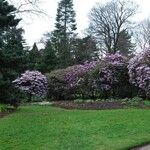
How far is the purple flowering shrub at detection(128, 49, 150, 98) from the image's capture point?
901 inches

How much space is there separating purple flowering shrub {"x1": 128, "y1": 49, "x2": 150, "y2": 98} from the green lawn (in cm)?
694

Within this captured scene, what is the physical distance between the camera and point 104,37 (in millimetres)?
57625

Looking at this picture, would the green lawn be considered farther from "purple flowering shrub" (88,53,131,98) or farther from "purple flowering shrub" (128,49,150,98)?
"purple flowering shrub" (88,53,131,98)

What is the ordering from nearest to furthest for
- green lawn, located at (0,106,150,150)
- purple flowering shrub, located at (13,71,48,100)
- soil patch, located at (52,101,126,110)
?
green lawn, located at (0,106,150,150) < soil patch, located at (52,101,126,110) < purple flowering shrub, located at (13,71,48,100)

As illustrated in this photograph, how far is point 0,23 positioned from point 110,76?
848 cm

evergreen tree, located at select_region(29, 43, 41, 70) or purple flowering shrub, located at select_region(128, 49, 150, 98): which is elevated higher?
evergreen tree, located at select_region(29, 43, 41, 70)

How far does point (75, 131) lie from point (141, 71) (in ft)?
36.6

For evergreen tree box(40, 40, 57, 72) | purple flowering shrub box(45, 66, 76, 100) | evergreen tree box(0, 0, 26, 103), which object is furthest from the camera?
evergreen tree box(40, 40, 57, 72)

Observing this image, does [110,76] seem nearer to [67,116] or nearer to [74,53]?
[67,116]

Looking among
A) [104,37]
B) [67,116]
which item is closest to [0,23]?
[67,116]

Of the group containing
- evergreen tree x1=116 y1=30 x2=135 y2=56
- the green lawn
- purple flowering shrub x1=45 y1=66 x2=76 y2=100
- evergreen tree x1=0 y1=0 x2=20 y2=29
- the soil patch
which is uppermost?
evergreen tree x1=116 y1=30 x2=135 y2=56

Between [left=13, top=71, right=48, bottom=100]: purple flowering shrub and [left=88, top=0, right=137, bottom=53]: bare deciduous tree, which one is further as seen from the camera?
[left=88, top=0, right=137, bottom=53]: bare deciduous tree

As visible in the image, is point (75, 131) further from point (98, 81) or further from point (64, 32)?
point (64, 32)

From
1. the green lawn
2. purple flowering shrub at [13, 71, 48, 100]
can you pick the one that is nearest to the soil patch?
the green lawn
